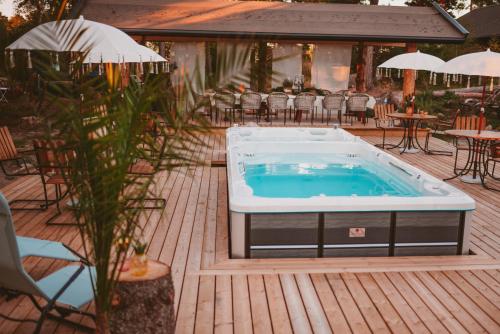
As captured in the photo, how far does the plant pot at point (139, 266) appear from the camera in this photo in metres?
2.37

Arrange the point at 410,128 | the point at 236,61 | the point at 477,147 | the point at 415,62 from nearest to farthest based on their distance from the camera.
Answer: the point at 236,61 → the point at 477,147 → the point at 415,62 → the point at 410,128

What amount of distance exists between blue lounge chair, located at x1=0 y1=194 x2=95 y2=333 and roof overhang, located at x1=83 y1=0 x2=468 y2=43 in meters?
8.33

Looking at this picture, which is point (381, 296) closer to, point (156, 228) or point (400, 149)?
point (156, 228)

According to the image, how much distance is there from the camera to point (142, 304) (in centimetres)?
236

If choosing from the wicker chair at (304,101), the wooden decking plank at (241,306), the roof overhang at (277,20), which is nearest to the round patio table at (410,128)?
the wicker chair at (304,101)

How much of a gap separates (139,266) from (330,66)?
11.2 metres

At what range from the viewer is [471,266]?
384 centimetres

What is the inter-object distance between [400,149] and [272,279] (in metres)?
6.23

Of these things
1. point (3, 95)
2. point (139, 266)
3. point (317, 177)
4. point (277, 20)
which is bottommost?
point (317, 177)

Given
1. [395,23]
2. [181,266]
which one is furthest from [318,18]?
[181,266]

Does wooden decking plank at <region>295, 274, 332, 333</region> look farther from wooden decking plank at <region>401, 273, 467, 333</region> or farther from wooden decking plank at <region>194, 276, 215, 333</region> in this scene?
wooden decking plank at <region>401, 273, 467, 333</region>

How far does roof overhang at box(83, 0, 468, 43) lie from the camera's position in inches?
423

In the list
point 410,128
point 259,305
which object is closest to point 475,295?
point 259,305

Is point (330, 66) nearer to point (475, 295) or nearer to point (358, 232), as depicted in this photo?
point (358, 232)
